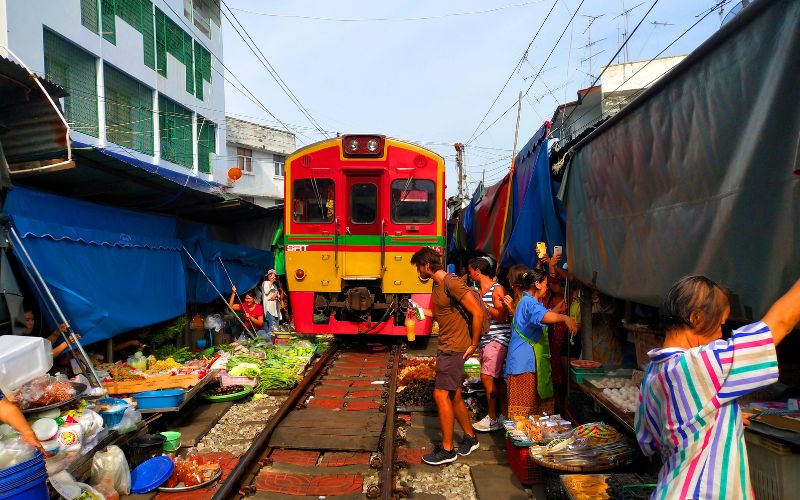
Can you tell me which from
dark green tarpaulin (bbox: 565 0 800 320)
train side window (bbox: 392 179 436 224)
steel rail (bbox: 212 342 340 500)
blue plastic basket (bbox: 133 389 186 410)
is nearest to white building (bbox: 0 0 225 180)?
train side window (bbox: 392 179 436 224)

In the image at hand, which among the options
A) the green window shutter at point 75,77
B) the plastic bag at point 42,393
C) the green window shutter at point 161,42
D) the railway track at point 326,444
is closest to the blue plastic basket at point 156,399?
the railway track at point 326,444

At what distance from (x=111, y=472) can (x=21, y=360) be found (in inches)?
44.6

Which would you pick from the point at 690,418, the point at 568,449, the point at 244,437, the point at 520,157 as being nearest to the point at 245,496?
the point at 244,437

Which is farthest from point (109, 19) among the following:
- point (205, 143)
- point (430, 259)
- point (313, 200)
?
point (430, 259)

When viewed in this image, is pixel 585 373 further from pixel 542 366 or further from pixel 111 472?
pixel 111 472

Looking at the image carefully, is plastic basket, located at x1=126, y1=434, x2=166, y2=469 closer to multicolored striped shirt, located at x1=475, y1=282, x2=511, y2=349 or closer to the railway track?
the railway track

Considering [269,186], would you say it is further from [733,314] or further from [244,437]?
[733,314]

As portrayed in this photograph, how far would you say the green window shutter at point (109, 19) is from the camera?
14.5 meters

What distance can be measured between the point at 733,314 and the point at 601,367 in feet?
7.73

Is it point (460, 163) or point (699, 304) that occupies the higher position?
point (460, 163)

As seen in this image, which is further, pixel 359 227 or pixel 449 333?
pixel 359 227

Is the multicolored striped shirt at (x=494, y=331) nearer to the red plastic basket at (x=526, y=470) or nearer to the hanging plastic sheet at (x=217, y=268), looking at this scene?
the red plastic basket at (x=526, y=470)

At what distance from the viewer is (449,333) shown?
4.80 m

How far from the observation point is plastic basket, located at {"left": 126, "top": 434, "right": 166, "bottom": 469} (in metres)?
4.66
